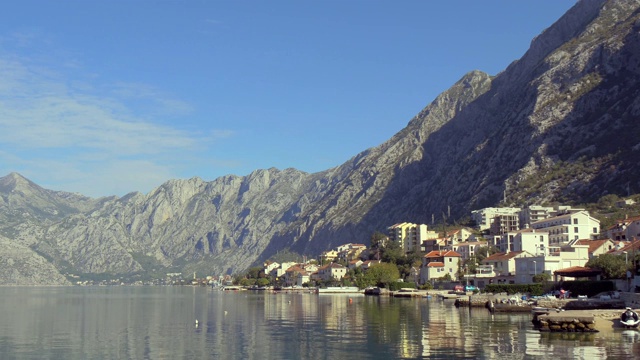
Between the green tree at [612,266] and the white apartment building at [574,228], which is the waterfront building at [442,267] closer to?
the white apartment building at [574,228]

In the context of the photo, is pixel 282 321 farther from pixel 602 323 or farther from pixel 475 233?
pixel 475 233

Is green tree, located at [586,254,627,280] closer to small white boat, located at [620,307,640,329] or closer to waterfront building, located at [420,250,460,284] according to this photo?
small white boat, located at [620,307,640,329]

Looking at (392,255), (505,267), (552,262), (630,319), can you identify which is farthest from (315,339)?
(392,255)

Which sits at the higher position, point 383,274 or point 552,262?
point 552,262

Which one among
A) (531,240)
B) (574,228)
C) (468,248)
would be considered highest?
(574,228)

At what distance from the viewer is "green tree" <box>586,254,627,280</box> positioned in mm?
88119

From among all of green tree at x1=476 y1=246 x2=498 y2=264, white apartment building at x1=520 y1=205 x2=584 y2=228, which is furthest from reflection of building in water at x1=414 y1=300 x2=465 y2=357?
white apartment building at x1=520 y1=205 x2=584 y2=228

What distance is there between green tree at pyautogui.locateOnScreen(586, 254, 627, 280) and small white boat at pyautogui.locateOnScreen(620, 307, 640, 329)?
30.3m

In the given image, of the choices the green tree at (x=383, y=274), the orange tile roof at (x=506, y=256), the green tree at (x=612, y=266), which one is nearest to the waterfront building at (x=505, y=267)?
the orange tile roof at (x=506, y=256)

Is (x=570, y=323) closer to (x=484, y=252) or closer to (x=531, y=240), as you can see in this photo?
(x=531, y=240)

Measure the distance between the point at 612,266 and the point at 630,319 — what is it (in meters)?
33.2

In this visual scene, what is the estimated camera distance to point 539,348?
47.4 meters

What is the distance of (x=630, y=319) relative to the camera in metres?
58.8

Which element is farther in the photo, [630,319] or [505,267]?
[505,267]
